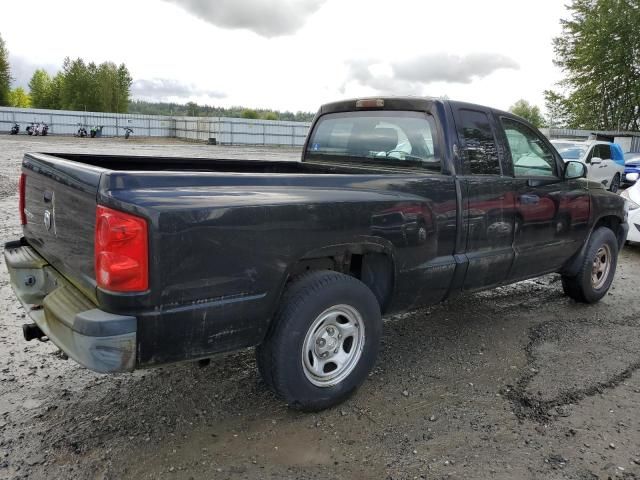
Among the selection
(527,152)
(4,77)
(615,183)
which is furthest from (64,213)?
(4,77)

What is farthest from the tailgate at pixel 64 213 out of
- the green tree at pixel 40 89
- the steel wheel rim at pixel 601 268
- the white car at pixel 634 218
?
the green tree at pixel 40 89

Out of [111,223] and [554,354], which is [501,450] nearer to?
[554,354]

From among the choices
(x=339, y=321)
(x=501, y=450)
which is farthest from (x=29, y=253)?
(x=501, y=450)

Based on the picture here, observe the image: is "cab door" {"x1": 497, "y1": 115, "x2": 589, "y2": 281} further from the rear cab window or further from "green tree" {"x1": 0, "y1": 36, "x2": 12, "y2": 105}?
"green tree" {"x1": 0, "y1": 36, "x2": 12, "y2": 105}

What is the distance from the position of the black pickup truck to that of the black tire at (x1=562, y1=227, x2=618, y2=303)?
18.7 inches

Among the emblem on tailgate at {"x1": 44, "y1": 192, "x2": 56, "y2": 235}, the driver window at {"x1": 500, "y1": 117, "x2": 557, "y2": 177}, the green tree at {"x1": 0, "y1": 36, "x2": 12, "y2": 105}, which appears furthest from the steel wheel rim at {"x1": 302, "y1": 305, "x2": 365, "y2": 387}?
the green tree at {"x1": 0, "y1": 36, "x2": 12, "y2": 105}

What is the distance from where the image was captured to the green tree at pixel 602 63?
117 ft

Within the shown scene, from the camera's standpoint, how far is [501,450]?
291 cm

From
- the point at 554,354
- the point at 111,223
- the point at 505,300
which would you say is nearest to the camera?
the point at 111,223

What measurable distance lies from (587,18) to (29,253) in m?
42.0

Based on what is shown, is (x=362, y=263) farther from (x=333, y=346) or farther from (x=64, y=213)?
(x=64, y=213)

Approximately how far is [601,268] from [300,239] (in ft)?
Result: 13.4

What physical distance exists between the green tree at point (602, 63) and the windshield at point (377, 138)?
126ft

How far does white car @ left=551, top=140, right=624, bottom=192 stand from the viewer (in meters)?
14.5
